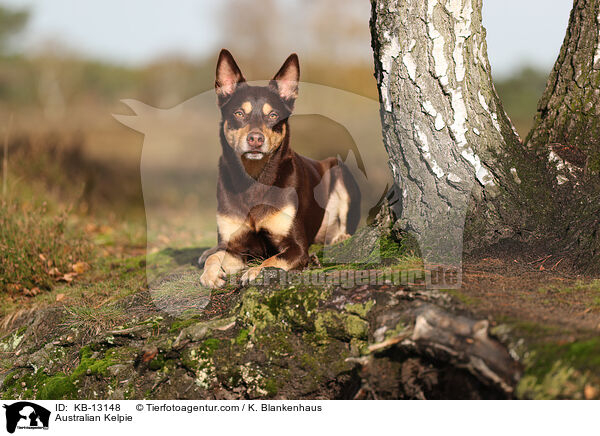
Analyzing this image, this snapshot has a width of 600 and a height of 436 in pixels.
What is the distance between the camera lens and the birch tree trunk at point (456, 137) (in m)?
3.55

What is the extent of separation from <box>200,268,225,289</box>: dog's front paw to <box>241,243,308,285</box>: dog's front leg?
0.28m

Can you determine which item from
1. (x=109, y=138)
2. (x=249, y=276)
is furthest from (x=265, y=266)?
(x=109, y=138)

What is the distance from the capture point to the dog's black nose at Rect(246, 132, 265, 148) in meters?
3.92

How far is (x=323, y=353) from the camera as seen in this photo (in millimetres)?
2982

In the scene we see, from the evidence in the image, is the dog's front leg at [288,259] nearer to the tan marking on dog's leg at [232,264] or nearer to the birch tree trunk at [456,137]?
the tan marking on dog's leg at [232,264]

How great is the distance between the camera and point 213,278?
395cm

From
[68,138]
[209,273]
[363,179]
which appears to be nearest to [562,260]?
[209,273]

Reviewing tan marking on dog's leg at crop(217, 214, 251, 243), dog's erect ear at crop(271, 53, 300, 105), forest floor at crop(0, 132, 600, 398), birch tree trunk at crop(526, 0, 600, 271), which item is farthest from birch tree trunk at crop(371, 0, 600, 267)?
tan marking on dog's leg at crop(217, 214, 251, 243)

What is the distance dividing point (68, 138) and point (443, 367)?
11.8 m

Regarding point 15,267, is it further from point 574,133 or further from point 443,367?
point 574,133

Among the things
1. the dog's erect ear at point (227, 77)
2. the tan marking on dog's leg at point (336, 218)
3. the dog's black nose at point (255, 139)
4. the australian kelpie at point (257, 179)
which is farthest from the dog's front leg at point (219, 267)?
the dog's erect ear at point (227, 77)

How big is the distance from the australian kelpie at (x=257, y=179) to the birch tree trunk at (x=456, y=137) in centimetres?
98

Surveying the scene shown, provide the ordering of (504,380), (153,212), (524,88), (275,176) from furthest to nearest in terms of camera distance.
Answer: (524,88)
(153,212)
(275,176)
(504,380)

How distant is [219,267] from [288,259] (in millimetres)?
595
